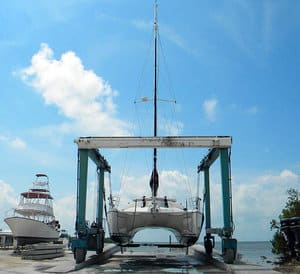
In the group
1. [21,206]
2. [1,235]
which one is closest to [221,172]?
[21,206]

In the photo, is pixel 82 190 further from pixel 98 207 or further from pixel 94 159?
pixel 98 207

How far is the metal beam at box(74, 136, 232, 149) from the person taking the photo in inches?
714

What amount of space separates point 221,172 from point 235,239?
9.86 feet

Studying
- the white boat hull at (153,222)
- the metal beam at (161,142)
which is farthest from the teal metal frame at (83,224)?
the white boat hull at (153,222)

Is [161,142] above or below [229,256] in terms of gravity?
above

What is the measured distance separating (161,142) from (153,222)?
170 inches

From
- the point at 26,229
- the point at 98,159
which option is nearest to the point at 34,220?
the point at 26,229

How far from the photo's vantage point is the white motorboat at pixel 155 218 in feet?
63.1

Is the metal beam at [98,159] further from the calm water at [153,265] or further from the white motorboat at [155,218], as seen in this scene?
the calm water at [153,265]

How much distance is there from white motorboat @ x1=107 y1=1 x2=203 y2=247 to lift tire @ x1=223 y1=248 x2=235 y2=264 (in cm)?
323

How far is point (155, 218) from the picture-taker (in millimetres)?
19328

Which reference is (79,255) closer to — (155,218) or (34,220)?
(155,218)

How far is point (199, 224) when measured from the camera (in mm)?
A: 21312

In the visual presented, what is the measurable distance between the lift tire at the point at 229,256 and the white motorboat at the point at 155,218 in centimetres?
323
